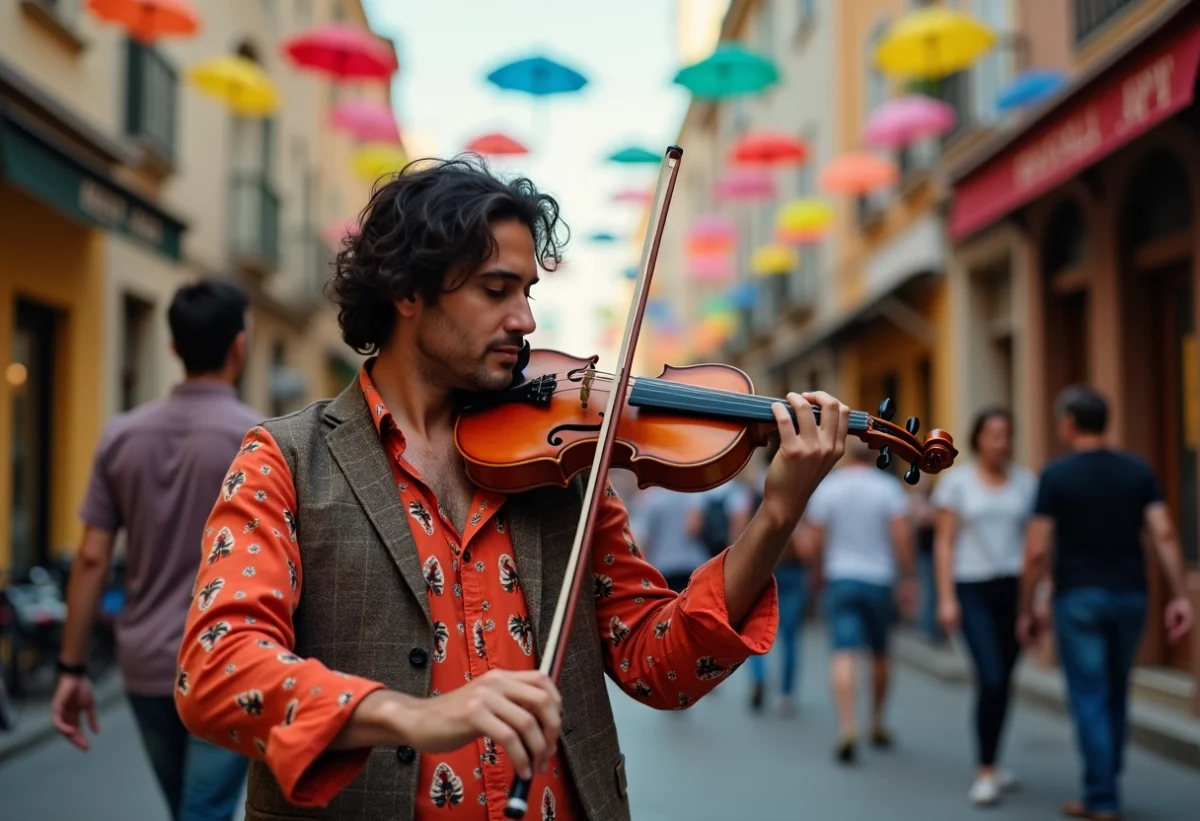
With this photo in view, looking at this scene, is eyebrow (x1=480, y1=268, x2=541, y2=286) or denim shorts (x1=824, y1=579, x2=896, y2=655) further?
denim shorts (x1=824, y1=579, x2=896, y2=655)

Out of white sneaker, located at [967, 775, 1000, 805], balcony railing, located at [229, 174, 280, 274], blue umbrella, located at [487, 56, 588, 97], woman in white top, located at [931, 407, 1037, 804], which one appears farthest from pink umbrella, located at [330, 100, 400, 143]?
white sneaker, located at [967, 775, 1000, 805]


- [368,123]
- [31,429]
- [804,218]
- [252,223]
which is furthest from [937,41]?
[252,223]

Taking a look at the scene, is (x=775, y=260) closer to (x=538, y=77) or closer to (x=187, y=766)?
(x=538, y=77)

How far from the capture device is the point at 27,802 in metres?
6.81

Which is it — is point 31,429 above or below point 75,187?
below

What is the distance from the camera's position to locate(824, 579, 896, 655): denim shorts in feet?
27.2

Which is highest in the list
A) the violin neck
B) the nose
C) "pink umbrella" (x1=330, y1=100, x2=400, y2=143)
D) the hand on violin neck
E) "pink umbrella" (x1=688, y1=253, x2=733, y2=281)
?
"pink umbrella" (x1=688, y1=253, x2=733, y2=281)

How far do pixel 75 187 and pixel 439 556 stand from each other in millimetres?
8453

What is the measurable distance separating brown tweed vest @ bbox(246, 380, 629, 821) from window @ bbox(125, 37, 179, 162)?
42.4 ft

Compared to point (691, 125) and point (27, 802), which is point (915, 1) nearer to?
point (27, 802)

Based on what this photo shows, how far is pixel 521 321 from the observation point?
212 centimetres

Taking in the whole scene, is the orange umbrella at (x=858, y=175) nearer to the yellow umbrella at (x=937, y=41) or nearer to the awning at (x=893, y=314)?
the awning at (x=893, y=314)

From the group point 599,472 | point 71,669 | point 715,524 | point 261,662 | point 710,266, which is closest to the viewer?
point 261,662

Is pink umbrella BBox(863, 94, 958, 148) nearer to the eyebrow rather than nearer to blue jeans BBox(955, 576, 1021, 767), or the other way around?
blue jeans BBox(955, 576, 1021, 767)
